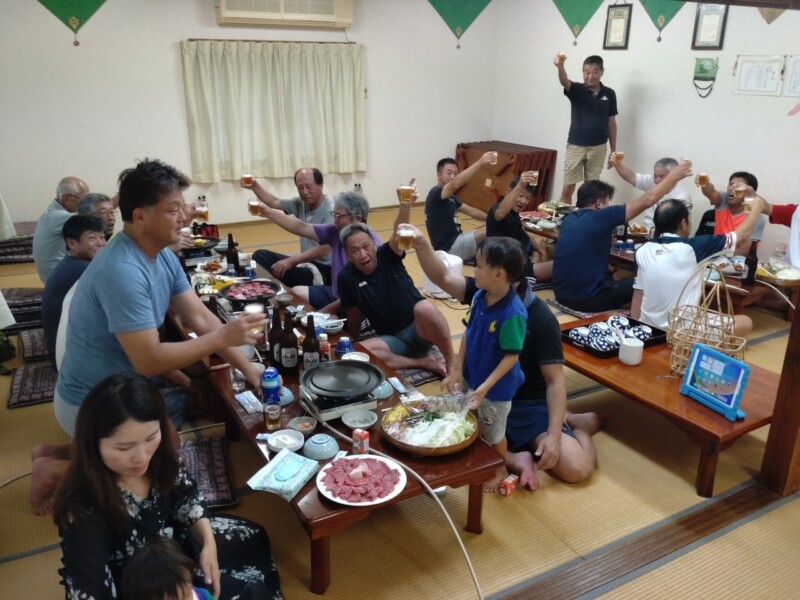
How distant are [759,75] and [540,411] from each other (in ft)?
14.1

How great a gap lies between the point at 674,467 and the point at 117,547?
239 cm

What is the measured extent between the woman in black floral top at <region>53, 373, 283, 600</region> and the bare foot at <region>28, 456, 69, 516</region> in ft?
3.23

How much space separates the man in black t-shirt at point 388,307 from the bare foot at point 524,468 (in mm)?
946

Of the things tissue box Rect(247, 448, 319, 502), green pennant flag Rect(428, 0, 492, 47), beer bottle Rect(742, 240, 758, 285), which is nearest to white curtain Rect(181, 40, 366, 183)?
green pennant flag Rect(428, 0, 492, 47)

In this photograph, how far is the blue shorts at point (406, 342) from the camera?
3.62m

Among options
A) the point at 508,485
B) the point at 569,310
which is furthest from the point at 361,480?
the point at 569,310

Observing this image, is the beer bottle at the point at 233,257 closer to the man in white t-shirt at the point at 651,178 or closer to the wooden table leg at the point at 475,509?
the wooden table leg at the point at 475,509

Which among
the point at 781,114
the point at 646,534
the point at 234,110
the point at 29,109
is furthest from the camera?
the point at 234,110

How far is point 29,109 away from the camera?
20.1 feet

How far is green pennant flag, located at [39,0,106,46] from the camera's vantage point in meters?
5.96

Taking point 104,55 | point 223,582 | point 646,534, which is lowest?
point 646,534

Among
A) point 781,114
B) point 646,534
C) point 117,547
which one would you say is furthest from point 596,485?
point 781,114

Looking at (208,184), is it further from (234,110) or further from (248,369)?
(248,369)

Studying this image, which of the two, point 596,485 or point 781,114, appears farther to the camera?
point 781,114
